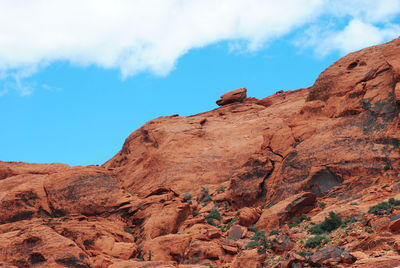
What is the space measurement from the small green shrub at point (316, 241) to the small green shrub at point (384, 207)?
2.70 meters

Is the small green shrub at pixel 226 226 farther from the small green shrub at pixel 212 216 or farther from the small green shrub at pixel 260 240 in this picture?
the small green shrub at pixel 260 240

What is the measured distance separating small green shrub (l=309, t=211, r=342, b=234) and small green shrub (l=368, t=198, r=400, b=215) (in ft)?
5.62

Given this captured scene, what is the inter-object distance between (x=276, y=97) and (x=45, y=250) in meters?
33.7

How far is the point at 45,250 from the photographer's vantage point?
3297 cm

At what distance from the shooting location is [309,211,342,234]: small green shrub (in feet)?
100

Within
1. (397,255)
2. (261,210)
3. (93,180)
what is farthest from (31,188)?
(397,255)

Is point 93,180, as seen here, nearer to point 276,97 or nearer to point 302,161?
point 302,161

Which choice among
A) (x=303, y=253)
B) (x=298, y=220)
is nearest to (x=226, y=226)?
(x=298, y=220)

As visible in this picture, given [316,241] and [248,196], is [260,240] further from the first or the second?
[248,196]

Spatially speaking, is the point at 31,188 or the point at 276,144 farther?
the point at 31,188

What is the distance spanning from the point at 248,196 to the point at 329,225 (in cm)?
957

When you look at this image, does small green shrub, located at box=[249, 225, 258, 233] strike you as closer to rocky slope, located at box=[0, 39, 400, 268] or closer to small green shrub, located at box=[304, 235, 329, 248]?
rocky slope, located at box=[0, 39, 400, 268]

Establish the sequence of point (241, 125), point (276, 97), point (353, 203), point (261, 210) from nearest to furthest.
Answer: point (353, 203)
point (261, 210)
point (241, 125)
point (276, 97)

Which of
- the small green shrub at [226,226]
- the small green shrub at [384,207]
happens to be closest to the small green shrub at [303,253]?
the small green shrub at [384,207]
